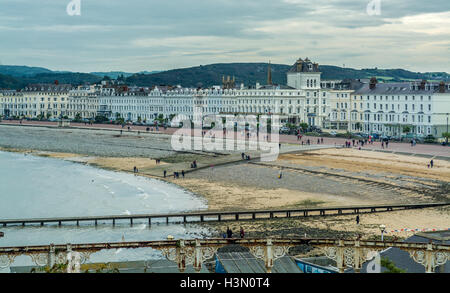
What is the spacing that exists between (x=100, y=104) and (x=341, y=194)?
11352 centimetres

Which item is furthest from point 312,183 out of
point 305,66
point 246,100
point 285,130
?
point 246,100

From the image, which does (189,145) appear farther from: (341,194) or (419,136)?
(341,194)

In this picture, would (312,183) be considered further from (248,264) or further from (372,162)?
(248,264)

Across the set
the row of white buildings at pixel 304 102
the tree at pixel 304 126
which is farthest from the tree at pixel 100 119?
the tree at pixel 304 126

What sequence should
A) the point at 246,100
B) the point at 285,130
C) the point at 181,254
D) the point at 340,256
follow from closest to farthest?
the point at 340,256
the point at 181,254
the point at 285,130
the point at 246,100

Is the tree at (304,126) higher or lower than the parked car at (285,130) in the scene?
higher

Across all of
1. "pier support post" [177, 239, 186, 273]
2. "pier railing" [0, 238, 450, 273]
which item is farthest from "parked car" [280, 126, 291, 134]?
"pier support post" [177, 239, 186, 273]

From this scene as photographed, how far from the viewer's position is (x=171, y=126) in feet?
393

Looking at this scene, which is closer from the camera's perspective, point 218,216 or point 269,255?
point 269,255

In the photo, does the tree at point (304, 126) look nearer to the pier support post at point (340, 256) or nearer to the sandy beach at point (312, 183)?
the sandy beach at point (312, 183)

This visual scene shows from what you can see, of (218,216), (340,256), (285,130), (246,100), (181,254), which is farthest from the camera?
(246,100)

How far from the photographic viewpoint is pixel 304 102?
101750 millimetres

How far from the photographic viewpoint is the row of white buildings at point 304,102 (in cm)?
8138

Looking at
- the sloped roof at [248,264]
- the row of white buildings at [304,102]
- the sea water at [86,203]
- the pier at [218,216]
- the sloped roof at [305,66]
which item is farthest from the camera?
the sloped roof at [305,66]
